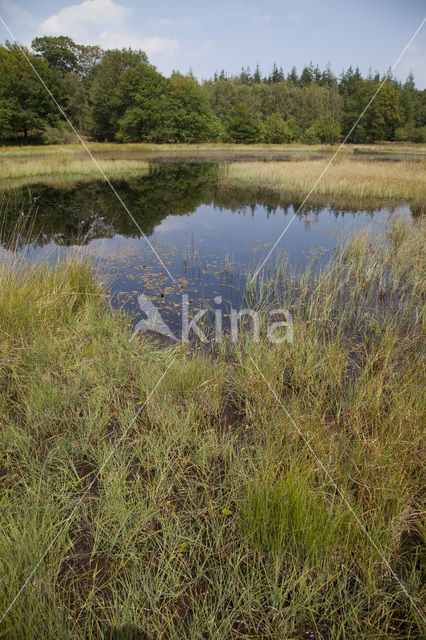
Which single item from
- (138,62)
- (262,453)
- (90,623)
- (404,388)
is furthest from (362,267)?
(138,62)

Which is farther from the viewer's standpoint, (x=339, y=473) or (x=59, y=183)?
(x=59, y=183)

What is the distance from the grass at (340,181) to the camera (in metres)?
12.7

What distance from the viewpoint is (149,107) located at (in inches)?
1789

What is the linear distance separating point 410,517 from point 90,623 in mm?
1638

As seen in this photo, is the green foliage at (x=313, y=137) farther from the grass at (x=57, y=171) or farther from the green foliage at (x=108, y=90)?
the grass at (x=57, y=171)

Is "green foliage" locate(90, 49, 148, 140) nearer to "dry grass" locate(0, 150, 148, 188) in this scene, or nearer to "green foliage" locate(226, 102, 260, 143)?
"green foliage" locate(226, 102, 260, 143)

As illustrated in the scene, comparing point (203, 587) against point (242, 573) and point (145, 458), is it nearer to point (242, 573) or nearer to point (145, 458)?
point (242, 573)

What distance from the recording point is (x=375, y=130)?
43625 mm

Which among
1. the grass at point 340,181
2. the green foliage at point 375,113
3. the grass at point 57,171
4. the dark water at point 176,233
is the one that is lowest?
the dark water at point 176,233

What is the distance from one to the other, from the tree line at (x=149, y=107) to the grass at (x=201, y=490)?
37.7 m

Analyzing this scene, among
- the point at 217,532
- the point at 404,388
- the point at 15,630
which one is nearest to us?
the point at 15,630

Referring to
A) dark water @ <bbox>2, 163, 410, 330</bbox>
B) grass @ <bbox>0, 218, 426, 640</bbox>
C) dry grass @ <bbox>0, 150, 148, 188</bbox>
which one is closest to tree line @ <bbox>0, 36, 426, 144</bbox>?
dry grass @ <bbox>0, 150, 148, 188</bbox>

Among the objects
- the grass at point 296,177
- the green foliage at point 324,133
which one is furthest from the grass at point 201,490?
the green foliage at point 324,133

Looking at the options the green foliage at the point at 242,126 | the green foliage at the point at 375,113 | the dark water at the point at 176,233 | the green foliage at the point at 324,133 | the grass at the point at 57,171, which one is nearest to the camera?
the dark water at the point at 176,233
